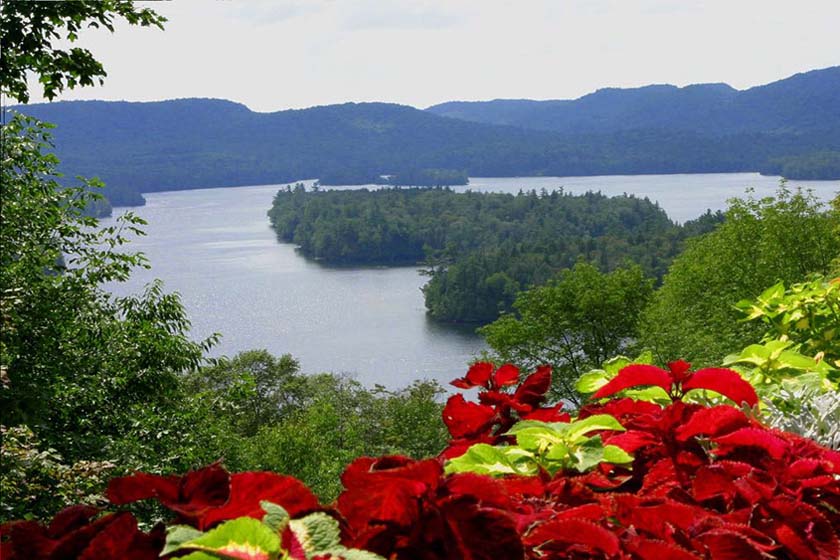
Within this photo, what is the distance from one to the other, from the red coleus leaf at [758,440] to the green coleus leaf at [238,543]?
77 cm

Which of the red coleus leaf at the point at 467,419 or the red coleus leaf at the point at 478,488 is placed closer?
the red coleus leaf at the point at 478,488

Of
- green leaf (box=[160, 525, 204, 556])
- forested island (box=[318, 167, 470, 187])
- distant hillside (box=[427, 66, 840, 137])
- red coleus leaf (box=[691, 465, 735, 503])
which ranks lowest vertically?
forested island (box=[318, 167, 470, 187])

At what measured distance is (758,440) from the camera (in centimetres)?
125

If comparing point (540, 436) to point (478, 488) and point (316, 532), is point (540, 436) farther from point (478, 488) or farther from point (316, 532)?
point (316, 532)

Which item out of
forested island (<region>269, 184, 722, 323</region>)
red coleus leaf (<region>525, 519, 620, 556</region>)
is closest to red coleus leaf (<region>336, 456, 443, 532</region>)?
red coleus leaf (<region>525, 519, 620, 556</region>)

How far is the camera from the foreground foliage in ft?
2.81

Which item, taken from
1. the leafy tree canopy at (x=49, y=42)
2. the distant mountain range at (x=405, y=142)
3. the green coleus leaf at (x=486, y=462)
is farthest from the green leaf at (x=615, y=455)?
the distant mountain range at (x=405, y=142)

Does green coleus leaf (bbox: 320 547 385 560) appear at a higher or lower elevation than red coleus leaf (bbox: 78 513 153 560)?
lower

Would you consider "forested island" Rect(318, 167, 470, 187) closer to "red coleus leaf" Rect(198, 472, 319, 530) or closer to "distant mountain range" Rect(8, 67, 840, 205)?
"distant mountain range" Rect(8, 67, 840, 205)

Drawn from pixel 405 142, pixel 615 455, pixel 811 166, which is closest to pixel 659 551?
pixel 615 455

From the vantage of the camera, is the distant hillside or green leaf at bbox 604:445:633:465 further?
the distant hillside

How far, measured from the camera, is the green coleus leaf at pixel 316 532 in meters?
0.84

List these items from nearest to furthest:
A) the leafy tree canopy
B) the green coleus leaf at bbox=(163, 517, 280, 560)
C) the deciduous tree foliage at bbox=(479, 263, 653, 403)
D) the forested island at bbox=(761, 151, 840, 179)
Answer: the green coleus leaf at bbox=(163, 517, 280, 560)
the leafy tree canopy
the deciduous tree foliage at bbox=(479, 263, 653, 403)
the forested island at bbox=(761, 151, 840, 179)

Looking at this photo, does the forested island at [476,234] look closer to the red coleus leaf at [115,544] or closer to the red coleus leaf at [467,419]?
the red coleus leaf at [467,419]
